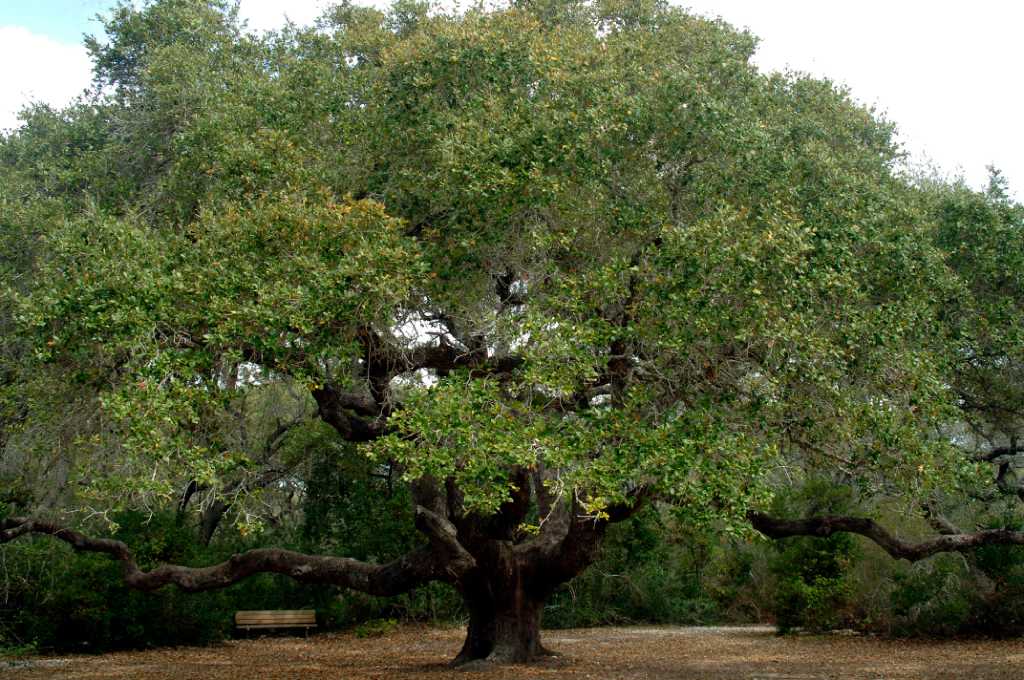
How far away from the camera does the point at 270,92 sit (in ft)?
38.6

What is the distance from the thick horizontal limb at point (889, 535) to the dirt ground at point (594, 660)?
1565mm

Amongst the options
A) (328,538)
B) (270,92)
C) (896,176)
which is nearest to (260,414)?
(328,538)

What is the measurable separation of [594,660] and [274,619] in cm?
829

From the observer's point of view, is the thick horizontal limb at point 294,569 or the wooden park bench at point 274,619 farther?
the wooden park bench at point 274,619

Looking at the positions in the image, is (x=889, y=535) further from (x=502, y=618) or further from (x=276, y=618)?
(x=276, y=618)

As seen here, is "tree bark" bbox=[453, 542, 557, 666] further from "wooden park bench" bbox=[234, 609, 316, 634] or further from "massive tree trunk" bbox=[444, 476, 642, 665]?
"wooden park bench" bbox=[234, 609, 316, 634]

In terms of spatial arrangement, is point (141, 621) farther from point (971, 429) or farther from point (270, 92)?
point (971, 429)

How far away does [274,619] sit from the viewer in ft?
65.4

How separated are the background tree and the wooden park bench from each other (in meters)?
6.80

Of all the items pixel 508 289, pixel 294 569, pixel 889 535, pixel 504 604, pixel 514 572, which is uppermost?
pixel 508 289

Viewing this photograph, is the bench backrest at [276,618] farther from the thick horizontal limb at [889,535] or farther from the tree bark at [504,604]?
the thick horizontal limb at [889,535]

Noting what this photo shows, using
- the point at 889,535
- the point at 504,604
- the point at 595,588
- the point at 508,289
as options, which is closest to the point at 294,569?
the point at 504,604

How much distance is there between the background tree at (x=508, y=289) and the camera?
30.3ft

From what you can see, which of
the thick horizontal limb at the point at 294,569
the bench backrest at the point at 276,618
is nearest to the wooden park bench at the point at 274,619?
the bench backrest at the point at 276,618
